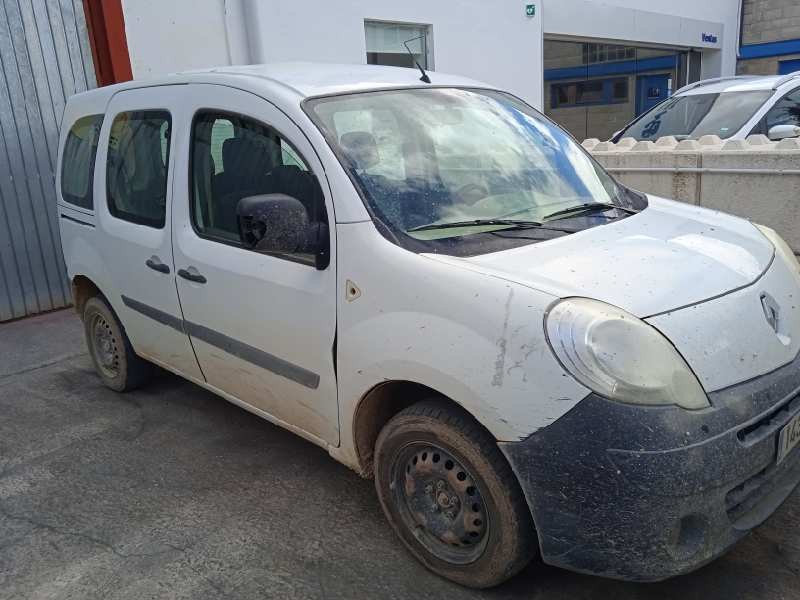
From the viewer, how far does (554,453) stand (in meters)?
2.05

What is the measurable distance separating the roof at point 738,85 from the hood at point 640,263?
5426mm

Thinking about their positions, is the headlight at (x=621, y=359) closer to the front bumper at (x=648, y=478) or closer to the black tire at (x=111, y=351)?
the front bumper at (x=648, y=478)

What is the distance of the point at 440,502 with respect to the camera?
8.14 ft

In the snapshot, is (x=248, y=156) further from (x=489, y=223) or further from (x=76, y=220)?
(x=76, y=220)

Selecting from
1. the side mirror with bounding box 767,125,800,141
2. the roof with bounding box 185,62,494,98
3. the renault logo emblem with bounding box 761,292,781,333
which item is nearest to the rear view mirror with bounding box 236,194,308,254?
the roof with bounding box 185,62,494,98

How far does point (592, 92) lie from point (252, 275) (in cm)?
1716

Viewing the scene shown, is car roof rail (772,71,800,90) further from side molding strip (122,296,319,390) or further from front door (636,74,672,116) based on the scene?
front door (636,74,672,116)

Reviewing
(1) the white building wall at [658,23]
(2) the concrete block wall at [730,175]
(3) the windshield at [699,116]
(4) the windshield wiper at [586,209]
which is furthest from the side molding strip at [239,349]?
(1) the white building wall at [658,23]

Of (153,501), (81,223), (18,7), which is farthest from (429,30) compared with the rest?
(153,501)

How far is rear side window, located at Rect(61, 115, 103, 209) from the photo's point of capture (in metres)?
4.19

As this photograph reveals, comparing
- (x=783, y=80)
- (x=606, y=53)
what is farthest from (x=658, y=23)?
(x=783, y=80)

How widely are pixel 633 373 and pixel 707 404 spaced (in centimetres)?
25

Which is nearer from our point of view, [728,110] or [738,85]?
[728,110]

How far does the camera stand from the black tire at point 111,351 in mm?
4328
